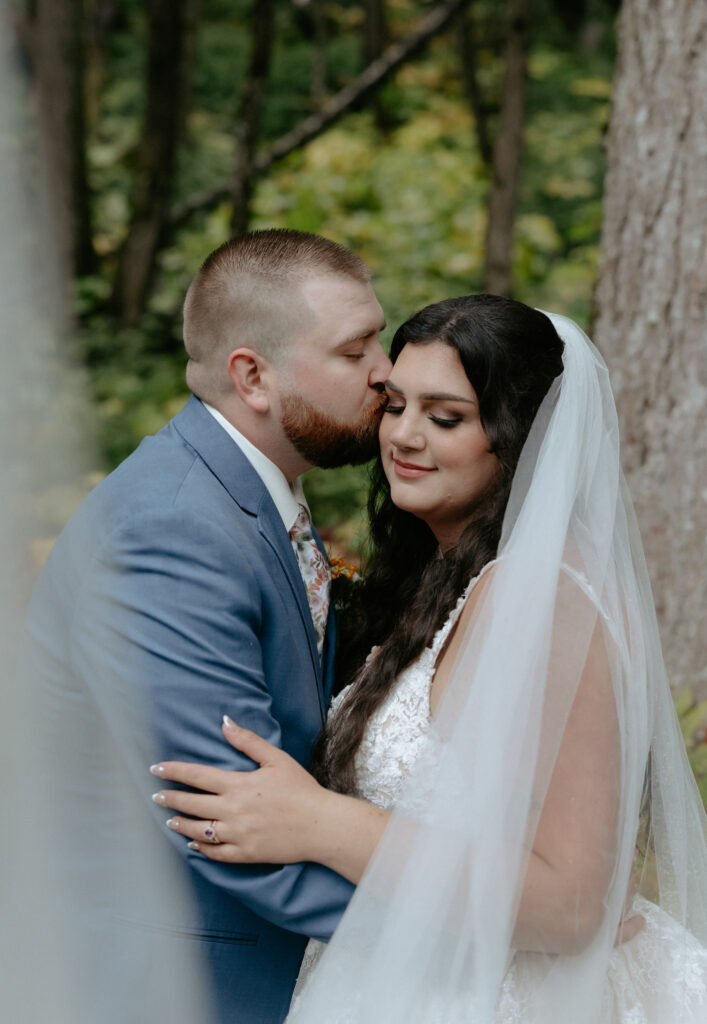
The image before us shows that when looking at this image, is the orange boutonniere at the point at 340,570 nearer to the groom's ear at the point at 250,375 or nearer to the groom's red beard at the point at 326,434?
the groom's red beard at the point at 326,434

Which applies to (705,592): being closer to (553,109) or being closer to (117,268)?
(117,268)

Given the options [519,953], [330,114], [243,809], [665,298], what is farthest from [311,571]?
[330,114]

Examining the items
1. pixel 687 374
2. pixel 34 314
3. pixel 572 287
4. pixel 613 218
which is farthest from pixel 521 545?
pixel 572 287

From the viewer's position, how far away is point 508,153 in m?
8.20

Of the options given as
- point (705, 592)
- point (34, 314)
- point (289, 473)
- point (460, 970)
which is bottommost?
point (460, 970)

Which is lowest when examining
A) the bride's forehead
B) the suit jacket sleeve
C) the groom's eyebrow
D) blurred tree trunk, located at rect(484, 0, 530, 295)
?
the suit jacket sleeve

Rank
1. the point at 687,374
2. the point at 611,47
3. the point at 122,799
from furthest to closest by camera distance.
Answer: the point at 611,47
the point at 687,374
the point at 122,799

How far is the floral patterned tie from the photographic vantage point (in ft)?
7.98

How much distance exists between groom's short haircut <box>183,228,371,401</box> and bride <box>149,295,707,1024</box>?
0.27 meters

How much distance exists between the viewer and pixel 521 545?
205cm

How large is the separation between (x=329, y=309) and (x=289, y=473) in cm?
41

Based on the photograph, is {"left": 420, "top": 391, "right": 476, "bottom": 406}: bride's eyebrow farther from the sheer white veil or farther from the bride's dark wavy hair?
the sheer white veil

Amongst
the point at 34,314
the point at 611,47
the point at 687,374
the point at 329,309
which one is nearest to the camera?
the point at 34,314

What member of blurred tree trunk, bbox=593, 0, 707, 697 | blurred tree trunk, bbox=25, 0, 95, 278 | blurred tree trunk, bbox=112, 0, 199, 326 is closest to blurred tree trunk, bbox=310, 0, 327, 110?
blurred tree trunk, bbox=112, 0, 199, 326
